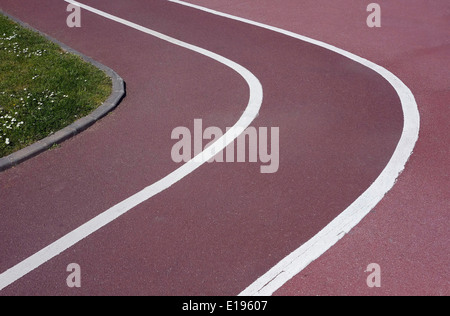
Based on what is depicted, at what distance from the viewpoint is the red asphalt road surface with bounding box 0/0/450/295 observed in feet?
14.5

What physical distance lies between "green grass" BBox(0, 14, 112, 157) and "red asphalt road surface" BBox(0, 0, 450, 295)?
50 centimetres

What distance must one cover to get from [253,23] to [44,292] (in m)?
8.61

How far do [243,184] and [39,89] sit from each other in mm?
4551

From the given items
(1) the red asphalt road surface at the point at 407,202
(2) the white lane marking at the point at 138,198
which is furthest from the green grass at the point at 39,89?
(1) the red asphalt road surface at the point at 407,202

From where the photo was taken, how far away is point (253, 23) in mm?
11242

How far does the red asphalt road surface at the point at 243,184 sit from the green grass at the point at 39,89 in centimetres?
50

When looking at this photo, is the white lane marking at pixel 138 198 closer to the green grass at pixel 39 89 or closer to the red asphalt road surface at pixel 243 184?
the red asphalt road surface at pixel 243 184

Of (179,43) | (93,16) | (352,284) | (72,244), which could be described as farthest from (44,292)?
(93,16)

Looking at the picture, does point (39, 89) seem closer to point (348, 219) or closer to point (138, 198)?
point (138, 198)

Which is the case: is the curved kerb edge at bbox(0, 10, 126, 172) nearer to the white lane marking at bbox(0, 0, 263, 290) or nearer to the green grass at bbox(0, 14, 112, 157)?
the green grass at bbox(0, 14, 112, 157)

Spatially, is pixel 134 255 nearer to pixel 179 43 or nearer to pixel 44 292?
pixel 44 292

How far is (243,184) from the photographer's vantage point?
5.60 m

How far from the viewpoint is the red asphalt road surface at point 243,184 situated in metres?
4.43

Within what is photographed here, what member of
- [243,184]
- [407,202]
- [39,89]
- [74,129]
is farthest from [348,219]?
[39,89]
